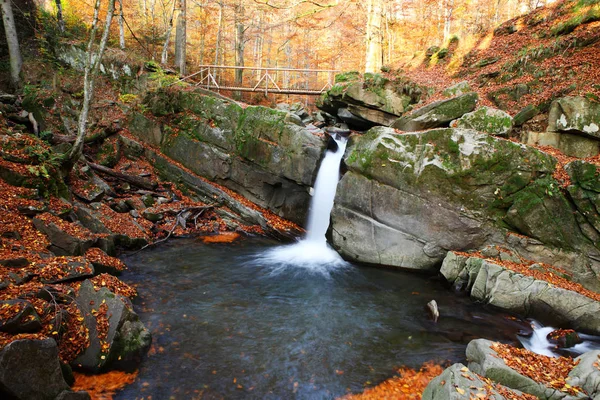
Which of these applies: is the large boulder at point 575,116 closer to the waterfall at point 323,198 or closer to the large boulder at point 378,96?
the large boulder at point 378,96

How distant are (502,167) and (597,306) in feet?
12.3

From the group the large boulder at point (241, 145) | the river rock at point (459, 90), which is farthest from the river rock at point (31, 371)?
the river rock at point (459, 90)

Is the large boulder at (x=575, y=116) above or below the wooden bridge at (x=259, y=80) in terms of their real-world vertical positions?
below

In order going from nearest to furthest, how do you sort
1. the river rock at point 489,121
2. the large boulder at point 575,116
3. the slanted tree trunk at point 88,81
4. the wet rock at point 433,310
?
the wet rock at point 433,310 → the large boulder at point 575,116 → the slanted tree trunk at point 88,81 → the river rock at point 489,121

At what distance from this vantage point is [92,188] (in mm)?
11039

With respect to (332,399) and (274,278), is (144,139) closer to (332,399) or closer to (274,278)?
(274,278)

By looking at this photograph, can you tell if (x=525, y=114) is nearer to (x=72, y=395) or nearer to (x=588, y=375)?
(x=588, y=375)

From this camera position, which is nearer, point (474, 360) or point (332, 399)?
point (332, 399)

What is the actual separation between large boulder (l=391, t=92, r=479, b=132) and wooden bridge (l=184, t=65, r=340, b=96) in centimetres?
766

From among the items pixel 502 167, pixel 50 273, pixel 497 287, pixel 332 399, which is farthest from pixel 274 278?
pixel 502 167

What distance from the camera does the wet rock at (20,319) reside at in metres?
4.21

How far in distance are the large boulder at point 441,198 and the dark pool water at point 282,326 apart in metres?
1.05

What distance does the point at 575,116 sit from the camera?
899cm

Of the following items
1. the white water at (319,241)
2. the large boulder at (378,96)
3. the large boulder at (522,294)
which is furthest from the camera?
the large boulder at (378,96)
